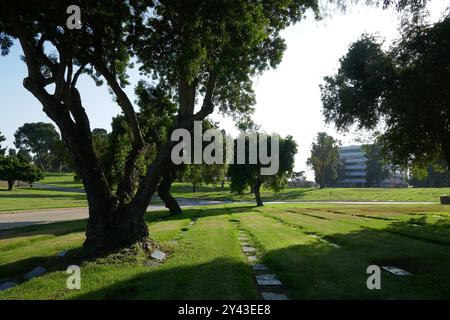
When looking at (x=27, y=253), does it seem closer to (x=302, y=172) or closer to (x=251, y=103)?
(x=251, y=103)

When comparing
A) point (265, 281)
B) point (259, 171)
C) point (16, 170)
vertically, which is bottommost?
point (265, 281)

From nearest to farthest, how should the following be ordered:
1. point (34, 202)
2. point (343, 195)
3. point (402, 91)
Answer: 1. point (402, 91)
2. point (34, 202)
3. point (343, 195)

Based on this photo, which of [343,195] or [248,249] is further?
[343,195]

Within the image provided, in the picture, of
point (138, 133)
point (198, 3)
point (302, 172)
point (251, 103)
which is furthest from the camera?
point (302, 172)

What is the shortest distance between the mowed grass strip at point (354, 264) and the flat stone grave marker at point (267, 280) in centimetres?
20

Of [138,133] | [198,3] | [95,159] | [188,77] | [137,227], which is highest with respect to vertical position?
[198,3]

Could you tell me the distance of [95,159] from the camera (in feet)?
40.9

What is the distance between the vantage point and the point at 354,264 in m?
10.2

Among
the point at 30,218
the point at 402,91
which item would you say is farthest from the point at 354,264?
the point at 30,218

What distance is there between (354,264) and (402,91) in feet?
37.3

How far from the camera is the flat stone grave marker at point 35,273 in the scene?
9506 mm

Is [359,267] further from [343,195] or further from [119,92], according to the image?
[343,195]
